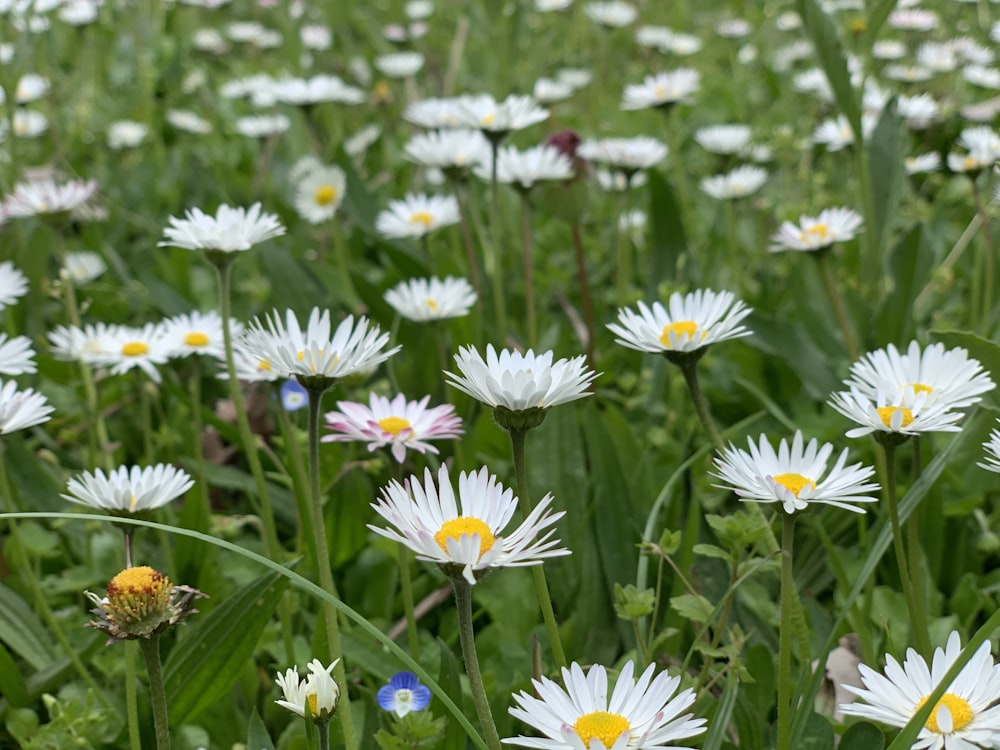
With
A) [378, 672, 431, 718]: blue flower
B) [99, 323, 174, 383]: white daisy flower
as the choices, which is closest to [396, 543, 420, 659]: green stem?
[378, 672, 431, 718]: blue flower

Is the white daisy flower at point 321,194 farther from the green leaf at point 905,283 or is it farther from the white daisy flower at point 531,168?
the green leaf at point 905,283

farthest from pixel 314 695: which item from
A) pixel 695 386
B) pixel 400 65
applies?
pixel 400 65

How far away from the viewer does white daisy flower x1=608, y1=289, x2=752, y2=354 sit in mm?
983

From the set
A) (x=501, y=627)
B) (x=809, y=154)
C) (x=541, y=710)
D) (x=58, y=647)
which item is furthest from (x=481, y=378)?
(x=809, y=154)

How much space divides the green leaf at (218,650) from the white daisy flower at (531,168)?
0.84 m

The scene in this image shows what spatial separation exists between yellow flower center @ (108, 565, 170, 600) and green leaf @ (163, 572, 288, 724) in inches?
8.7

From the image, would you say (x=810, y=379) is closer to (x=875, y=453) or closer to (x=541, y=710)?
(x=875, y=453)

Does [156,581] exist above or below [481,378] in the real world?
below

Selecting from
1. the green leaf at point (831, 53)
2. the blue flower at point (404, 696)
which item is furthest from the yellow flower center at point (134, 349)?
the green leaf at point (831, 53)

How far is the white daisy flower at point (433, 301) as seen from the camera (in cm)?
150

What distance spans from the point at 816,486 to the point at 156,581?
0.52 m

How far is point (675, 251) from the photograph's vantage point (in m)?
1.92

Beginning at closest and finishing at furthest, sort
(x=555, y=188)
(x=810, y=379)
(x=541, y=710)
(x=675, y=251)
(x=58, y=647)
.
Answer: (x=541, y=710) < (x=58, y=647) < (x=810, y=379) < (x=555, y=188) < (x=675, y=251)

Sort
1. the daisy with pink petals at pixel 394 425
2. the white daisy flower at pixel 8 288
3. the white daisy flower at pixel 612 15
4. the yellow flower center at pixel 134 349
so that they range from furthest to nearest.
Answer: the white daisy flower at pixel 612 15
the yellow flower center at pixel 134 349
the white daisy flower at pixel 8 288
the daisy with pink petals at pixel 394 425
